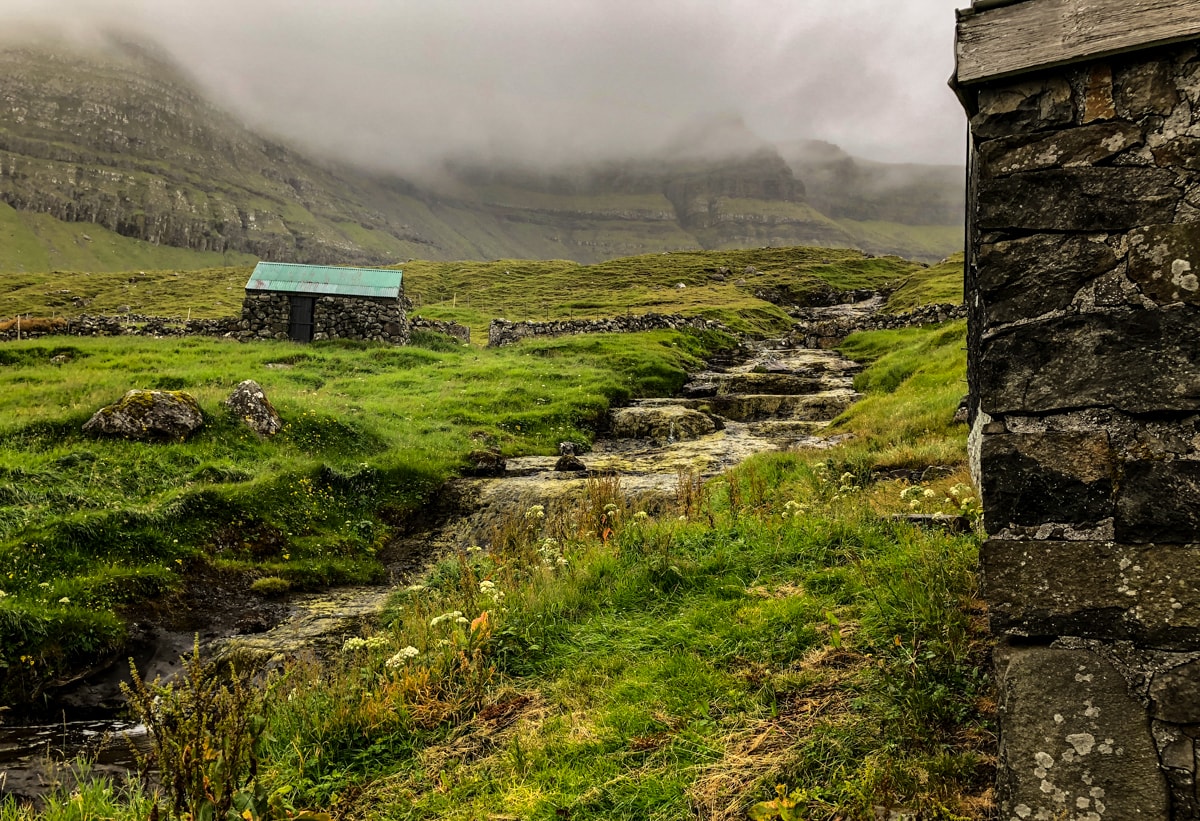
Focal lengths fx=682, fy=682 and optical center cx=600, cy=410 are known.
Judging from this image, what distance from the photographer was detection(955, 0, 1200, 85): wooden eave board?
3264 mm

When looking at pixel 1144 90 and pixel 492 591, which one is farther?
pixel 492 591

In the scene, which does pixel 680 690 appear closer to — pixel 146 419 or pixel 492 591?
pixel 492 591

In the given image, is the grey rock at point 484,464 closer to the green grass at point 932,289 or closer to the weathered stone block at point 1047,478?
the weathered stone block at point 1047,478

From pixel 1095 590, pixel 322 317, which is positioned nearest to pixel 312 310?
pixel 322 317

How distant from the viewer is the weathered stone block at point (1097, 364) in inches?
126

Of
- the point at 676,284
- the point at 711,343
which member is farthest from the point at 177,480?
the point at 676,284

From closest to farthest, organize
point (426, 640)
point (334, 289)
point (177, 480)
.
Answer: point (426, 640) → point (177, 480) → point (334, 289)

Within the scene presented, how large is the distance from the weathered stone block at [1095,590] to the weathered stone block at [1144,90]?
2.11 m

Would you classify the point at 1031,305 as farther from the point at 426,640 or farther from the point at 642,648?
the point at 426,640

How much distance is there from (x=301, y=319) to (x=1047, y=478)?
38.1 meters

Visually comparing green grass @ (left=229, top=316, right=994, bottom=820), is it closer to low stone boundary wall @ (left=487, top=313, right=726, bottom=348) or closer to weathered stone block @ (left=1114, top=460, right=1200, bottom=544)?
weathered stone block @ (left=1114, top=460, right=1200, bottom=544)

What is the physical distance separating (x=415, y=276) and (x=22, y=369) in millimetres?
90013

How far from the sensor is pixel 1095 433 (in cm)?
335

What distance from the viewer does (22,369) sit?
2375 cm
